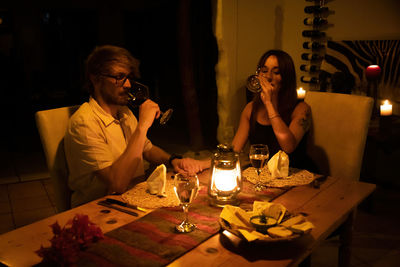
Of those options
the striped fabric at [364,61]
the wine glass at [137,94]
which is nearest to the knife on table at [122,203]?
the wine glass at [137,94]

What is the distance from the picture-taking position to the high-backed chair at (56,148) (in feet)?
6.10

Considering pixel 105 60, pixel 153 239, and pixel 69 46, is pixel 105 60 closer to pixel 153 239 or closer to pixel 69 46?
pixel 153 239

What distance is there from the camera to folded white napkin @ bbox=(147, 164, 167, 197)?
1.49m

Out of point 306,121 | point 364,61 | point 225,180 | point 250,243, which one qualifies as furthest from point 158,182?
point 364,61

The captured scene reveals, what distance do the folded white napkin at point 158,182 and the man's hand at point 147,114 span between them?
34 centimetres

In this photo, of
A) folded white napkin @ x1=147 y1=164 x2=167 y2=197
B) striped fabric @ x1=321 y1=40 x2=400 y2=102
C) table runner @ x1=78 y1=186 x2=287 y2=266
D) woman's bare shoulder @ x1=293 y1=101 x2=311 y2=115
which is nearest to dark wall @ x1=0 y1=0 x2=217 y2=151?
striped fabric @ x1=321 y1=40 x2=400 y2=102

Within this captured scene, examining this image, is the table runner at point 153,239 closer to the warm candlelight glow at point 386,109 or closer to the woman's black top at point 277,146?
the woman's black top at point 277,146

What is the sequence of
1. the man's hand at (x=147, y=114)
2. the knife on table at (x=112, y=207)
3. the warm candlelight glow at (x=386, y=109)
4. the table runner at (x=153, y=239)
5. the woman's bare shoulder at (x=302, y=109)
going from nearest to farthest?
the table runner at (x=153, y=239) → the knife on table at (x=112, y=207) → the man's hand at (x=147, y=114) → the woman's bare shoulder at (x=302, y=109) → the warm candlelight glow at (x=386, y=109)

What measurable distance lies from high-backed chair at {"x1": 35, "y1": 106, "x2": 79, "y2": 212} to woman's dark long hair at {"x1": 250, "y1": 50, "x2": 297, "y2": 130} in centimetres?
105

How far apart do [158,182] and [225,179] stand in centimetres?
27

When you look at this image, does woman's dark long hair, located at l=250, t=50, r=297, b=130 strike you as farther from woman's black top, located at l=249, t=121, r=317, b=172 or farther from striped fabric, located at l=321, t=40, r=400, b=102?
striped fabric, located at l=321, t=40, r=400, b=102

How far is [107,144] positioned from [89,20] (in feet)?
20.6

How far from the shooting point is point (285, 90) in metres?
2.29

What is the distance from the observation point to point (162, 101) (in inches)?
246
